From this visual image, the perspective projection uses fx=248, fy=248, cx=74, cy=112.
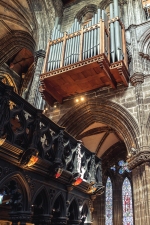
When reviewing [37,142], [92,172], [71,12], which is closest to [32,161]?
[37,142]

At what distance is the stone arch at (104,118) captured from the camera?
8.10m

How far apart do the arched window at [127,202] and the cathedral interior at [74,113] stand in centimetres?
5

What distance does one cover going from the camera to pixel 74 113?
32.0 ft

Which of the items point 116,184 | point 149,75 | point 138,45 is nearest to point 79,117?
point 149,75

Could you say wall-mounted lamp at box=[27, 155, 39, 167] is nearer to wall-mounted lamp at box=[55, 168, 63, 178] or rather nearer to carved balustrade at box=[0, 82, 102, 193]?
carved balustrade at box=[0, 82, 102, 193]

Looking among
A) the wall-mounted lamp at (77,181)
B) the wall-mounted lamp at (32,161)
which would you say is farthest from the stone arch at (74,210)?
the wall-mounted lamp at (32,161)

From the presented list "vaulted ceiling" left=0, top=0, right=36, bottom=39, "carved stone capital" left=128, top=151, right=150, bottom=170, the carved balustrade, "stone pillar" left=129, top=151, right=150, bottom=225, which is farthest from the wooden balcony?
the carved balustrade

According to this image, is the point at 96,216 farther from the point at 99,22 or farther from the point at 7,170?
the point at 7,170

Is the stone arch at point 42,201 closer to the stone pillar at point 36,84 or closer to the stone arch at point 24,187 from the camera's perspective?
the stone arch at point 24,187

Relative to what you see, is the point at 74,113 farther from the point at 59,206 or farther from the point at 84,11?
the point at 84,11

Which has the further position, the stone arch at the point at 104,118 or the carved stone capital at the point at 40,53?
the carved stone capital at the point at 40,53

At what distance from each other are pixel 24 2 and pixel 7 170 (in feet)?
35.6

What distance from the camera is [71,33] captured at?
33.7 ft

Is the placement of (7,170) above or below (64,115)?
below
